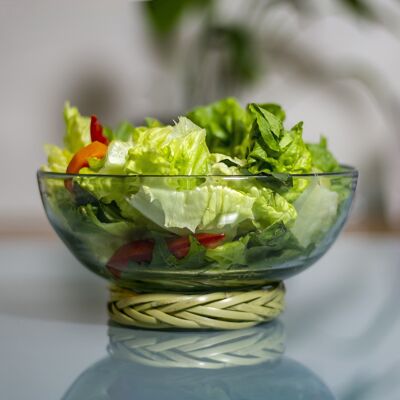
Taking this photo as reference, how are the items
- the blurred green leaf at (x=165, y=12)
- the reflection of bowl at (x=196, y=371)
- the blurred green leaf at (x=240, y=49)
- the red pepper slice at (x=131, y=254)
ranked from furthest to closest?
the blurred green leaf at (x=240, y=49) < the blurred green leaf at (x=165, y=12) < the red pepper slice at (x=131, y=254) < the reflection of bowl at (x=196, y=371)

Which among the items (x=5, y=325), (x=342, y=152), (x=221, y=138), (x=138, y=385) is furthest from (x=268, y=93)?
(x=138, y=385)

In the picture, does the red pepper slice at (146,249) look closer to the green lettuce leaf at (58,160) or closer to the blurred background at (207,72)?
the green lettuce leaf at (58,160)

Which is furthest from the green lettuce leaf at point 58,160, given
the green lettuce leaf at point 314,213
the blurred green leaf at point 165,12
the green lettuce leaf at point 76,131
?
the blurred green leaf at point 165,12

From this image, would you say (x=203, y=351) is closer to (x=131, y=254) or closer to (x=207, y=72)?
(x=131, y=254)

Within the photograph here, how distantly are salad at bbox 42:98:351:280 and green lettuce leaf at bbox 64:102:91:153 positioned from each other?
9 cm

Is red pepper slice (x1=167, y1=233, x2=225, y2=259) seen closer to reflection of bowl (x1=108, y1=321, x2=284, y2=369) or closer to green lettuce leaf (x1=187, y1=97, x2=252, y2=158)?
reflection of bowl (x1=108, y1=321, x2=284, y2=369)

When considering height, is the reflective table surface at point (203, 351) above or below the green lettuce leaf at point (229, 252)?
below

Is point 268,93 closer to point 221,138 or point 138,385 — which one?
point 221,138

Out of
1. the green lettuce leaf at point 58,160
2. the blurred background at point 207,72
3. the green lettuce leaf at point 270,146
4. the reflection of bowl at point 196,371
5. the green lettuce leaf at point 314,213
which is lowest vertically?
the reflection of bowl at point 196,371

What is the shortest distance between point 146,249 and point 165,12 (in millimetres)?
1377

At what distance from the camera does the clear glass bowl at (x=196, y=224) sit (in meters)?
0.68

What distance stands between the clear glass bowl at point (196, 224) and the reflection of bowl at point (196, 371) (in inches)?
2.1

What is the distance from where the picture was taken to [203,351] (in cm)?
73

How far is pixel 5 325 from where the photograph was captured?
2.84 feet
